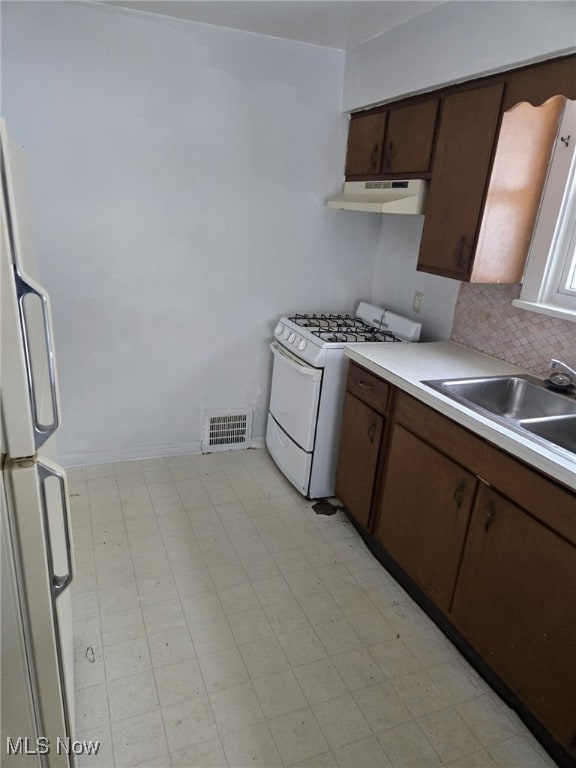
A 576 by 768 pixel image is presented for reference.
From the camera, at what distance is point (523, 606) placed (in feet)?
5.11

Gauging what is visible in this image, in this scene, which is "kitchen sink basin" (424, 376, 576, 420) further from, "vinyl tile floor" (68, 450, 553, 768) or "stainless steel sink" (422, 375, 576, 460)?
"vinyl tile floor" (68, 450, 553, 768)

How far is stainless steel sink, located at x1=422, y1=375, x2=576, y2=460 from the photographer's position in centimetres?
179

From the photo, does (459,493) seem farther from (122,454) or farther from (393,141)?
(122,454)

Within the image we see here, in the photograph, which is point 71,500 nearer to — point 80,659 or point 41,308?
point 80,659

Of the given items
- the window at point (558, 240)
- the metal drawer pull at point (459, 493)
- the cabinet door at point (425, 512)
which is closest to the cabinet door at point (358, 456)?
the cabinet door at point (425, 512)

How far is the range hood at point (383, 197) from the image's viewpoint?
2367mm

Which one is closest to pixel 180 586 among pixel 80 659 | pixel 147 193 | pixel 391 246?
pixel 80 659

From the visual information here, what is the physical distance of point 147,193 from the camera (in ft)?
8.83

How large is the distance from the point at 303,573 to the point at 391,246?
200 cm

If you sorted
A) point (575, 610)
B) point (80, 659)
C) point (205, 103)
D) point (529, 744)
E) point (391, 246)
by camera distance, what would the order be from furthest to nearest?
point (391, 246) → point (205, 103) → point (80, 659) → point (529, 744) → point (575, 610)

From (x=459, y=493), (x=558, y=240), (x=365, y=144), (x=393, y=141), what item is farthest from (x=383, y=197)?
(x=459, y=493)

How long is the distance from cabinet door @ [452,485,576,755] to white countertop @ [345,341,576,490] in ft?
0.65

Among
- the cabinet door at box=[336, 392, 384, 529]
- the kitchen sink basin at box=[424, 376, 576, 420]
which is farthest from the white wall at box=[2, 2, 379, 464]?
the kitchen sink basin at box=[424, 376, 576, 420]

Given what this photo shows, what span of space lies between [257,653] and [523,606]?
3.06 feet
